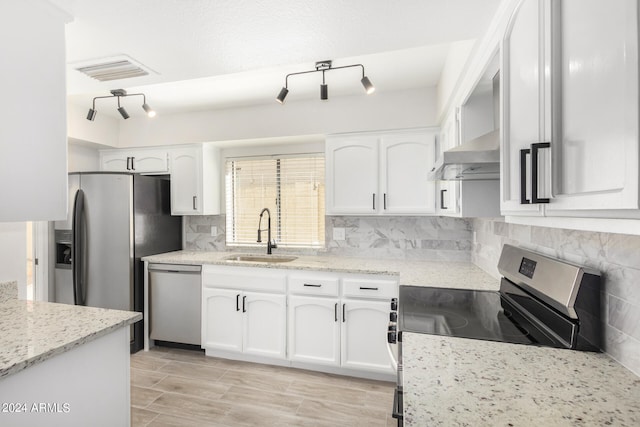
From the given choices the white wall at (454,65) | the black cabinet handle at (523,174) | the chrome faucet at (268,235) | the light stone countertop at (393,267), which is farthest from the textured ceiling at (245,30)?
the chrome faucet at (268,235)

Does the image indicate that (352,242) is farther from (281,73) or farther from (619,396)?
(619,396)

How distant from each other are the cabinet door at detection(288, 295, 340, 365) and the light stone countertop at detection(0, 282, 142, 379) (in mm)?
1405

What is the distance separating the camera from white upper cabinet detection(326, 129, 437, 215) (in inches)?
106

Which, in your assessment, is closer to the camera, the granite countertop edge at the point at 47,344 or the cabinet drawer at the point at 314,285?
the granite countertop edge at the point at 47,344

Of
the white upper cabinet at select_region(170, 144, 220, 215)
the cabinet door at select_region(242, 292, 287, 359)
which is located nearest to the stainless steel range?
the cabinet door at select_region(242, 292, 287, 359)

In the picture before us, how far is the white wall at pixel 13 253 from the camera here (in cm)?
162

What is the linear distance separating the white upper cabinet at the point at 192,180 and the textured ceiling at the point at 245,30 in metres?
1.36

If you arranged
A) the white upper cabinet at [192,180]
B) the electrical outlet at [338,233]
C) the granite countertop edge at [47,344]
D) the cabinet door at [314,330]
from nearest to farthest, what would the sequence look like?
the granite countertop edge at [47,344] < the cabinet door at [314,330] < the electrical outlet at [338,233] < the white upper cabinet at [192,180]

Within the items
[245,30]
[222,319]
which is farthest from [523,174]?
[222,319]

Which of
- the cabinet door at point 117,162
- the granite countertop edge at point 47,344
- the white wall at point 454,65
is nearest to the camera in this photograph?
the granite countertop edge at point 47,344

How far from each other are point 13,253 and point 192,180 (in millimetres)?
1766

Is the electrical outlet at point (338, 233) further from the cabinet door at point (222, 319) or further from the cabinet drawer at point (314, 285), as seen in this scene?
the cabinet door at point (222, 319)

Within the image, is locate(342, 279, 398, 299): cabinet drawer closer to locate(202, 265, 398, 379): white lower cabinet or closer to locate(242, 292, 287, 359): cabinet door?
locate(202, 265, 398, 379): white lower cabinet

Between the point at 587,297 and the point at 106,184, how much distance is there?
3533 millimetres
